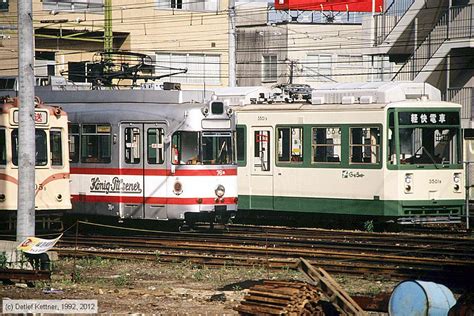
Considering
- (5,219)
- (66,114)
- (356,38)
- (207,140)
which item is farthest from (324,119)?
(356,38)

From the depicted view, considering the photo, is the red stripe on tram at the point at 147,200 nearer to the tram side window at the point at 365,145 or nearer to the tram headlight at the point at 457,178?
the tram side window at the point at 365,145

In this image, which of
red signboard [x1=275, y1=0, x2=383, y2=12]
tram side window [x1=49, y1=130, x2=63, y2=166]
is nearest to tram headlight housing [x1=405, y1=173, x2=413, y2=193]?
tram side window [x1=49, y1=130, x2=63, y2=166]

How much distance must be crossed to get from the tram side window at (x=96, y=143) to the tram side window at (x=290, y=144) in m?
4.82

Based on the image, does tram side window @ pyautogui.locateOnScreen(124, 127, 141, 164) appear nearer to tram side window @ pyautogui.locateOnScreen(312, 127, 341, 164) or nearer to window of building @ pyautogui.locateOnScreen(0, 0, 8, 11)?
tram side window @ pyautogui.locateOnScreen(312, 127, 341, 164)

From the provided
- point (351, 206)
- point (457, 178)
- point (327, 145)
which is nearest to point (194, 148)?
point (327, 145)

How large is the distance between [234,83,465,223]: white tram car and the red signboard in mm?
28995

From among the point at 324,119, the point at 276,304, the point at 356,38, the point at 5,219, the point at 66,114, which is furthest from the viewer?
the point at 356,38

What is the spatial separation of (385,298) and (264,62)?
145 ft

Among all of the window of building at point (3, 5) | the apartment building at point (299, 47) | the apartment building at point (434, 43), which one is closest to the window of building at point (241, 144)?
the apartment building at point (434, 43)

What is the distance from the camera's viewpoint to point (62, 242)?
25.2 meters

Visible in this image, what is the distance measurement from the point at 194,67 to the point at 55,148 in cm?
2996

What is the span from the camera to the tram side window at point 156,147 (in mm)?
26172

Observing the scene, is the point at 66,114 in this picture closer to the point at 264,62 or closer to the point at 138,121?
the point at 138,121

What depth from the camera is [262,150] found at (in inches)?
1163
